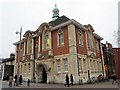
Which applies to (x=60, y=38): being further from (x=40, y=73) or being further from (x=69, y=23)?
(x=40, y=73)

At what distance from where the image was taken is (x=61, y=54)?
78.2 ft

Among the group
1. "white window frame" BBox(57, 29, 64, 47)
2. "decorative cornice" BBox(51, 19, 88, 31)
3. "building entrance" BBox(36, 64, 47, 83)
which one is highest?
"decorative cornice" BBox(51, 19, 88, 31)

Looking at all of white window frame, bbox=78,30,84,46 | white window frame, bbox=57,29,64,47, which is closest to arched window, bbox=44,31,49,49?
white window frame, bbox=57,29,64,47

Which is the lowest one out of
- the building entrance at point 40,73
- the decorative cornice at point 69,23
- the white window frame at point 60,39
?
the building entrance at point 40,73

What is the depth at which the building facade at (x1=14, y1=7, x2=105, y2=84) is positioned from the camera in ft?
74.8

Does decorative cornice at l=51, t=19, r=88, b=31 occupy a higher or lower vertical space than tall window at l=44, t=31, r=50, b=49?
higher

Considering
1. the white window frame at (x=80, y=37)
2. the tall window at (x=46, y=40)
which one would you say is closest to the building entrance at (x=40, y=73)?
the tall window at (x=46, y=40)

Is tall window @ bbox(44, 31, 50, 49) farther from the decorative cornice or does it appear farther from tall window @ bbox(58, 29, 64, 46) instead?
tall window @ bbox(58, 29, 64, 46)

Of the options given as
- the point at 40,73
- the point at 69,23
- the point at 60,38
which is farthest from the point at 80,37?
the point at 40,73

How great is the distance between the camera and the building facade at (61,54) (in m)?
22.8

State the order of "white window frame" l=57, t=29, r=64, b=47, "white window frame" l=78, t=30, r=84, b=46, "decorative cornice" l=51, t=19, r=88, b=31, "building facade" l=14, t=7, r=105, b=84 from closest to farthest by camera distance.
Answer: "building facade" l=14, t=7, r=105, b=84, "decorative cornice" l=51, t=19, r=88, b=31, "white window frame" l=57, t=29, r=64, b=47, "white window frame" l=78, t=30, r=84, b=46

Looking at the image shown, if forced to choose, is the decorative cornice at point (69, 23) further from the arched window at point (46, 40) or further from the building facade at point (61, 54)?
the arched window at point (46, 40)

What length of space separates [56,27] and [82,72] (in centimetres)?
836

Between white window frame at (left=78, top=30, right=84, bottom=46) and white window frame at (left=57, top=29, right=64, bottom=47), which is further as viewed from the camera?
white window frame at (left=78, top=30, right=84, bottom=46)
